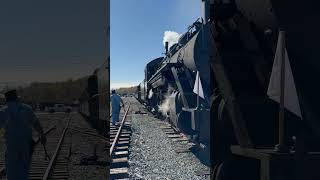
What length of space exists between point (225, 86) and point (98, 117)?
2.93ft

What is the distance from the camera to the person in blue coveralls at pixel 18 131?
2328mm

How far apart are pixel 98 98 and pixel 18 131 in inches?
21.2

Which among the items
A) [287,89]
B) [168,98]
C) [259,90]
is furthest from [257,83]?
[168,98]

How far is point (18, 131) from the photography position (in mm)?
2342

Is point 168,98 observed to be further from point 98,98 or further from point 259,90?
point 98,98

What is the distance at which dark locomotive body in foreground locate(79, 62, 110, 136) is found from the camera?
2.26m

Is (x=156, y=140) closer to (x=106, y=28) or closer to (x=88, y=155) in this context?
(x=88, y=155)

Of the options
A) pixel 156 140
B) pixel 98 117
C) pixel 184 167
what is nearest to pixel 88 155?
pixel 98 117

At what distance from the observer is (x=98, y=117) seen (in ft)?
8.38

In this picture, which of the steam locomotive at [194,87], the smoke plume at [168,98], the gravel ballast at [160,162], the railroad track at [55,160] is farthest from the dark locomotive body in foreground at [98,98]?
the smoke plume at [168,98]

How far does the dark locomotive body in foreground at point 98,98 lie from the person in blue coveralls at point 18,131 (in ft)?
1.08

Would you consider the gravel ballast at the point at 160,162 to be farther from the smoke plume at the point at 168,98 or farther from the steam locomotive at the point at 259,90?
the steam locomotive at the point at 259,90

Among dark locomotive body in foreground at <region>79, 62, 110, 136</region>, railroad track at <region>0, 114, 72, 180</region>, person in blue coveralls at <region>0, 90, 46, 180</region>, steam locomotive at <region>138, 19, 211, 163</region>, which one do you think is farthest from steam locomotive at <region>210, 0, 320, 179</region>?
steam locomotive at <region>138, 19, 211, 163</region>

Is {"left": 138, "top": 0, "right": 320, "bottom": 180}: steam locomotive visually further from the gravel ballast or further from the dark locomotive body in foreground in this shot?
the gravel ballast
